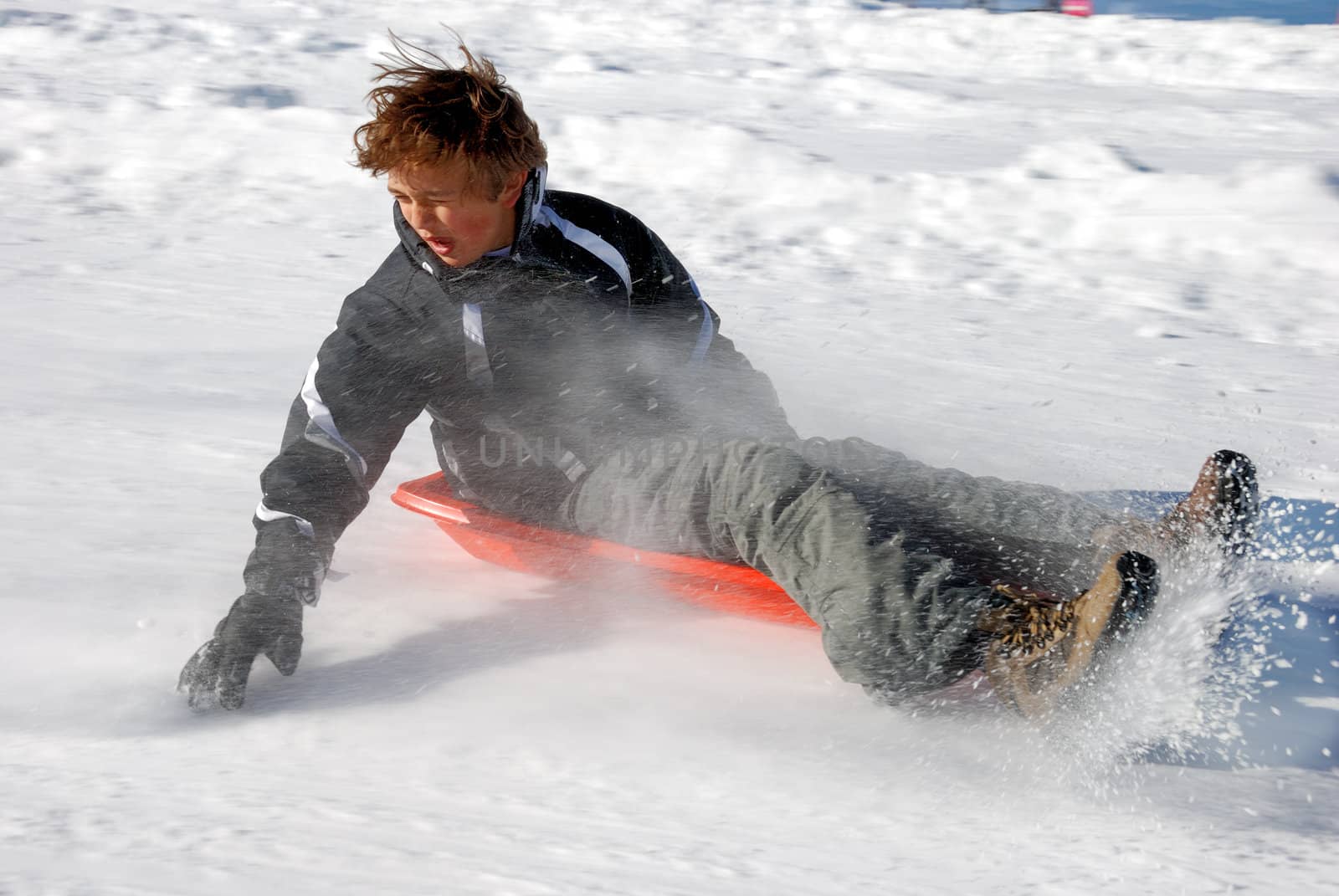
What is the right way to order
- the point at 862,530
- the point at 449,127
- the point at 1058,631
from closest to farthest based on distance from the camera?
the point at 1058,631, the point at 862,530, the point at 449,127

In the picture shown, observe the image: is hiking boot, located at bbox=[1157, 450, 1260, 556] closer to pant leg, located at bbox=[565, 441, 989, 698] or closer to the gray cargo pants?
the gray cargo pants

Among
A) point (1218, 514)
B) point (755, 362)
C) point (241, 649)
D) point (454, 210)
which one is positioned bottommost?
point (241, 649)

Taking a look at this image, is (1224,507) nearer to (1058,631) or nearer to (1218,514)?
(1218,514)

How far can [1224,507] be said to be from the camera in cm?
151

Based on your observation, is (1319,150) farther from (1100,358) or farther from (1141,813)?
(1141,813)

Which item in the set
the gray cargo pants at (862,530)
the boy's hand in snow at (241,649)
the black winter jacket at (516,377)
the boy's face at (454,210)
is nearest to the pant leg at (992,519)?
the gray cargo pants at (862,530)

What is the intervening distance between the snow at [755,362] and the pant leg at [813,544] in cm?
12

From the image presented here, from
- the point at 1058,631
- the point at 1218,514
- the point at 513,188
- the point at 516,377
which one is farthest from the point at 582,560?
the point at 1218,514

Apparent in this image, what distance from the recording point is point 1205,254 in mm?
3371

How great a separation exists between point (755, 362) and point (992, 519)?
47.3 inches

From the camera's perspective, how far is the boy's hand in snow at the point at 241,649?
1486mm

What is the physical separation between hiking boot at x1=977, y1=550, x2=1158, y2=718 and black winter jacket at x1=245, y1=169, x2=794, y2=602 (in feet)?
1.95

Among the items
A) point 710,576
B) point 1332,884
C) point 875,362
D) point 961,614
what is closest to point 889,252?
point 875,362

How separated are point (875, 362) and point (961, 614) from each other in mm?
1494
